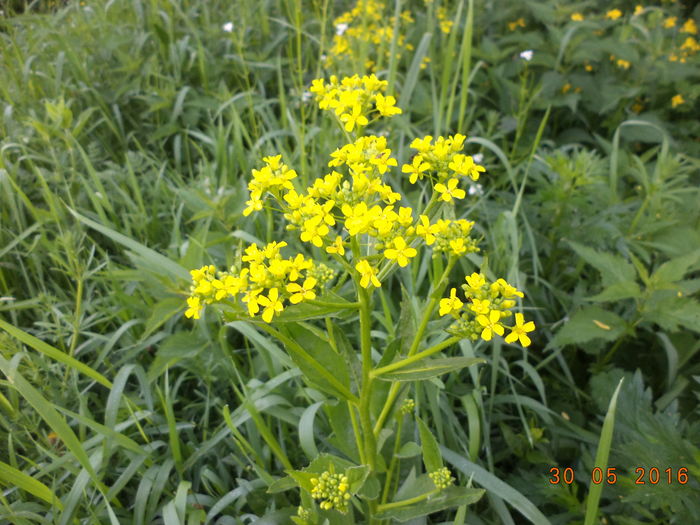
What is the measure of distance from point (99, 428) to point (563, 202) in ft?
6.74

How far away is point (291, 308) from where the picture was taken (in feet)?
3.65

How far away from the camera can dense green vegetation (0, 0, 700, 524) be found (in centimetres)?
160

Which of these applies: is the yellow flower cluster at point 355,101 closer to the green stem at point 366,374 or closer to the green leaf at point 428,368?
the green stem at point 366,374

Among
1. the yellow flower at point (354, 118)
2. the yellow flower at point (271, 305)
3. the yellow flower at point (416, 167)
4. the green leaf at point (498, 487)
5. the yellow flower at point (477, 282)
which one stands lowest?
the green leaf at point (498, 487)

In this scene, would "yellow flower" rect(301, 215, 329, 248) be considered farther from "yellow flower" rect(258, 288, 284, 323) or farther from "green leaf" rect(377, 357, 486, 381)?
"green leaf" rect(377, 357, 486, 381)

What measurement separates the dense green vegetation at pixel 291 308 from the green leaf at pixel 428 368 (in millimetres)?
200

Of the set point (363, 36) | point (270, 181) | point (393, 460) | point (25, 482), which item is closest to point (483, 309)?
point (270, 181)

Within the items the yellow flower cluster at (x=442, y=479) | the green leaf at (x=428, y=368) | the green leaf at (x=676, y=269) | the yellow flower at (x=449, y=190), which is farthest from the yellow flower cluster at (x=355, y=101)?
the green leaf at (x=676, y=269)

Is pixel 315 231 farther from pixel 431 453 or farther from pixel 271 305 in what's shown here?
pixel 431 453

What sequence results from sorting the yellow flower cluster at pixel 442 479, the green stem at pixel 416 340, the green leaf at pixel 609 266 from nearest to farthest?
the green stem at pixel 416 340 < the yellow flower cluster at pixel 442 479 < the green leaf at pixel 609 266

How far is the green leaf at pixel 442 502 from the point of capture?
1.26 metres

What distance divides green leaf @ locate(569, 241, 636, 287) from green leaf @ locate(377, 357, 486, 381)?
109cm

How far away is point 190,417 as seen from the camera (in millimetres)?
2020

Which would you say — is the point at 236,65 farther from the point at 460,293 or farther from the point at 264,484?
the point at 264,484
